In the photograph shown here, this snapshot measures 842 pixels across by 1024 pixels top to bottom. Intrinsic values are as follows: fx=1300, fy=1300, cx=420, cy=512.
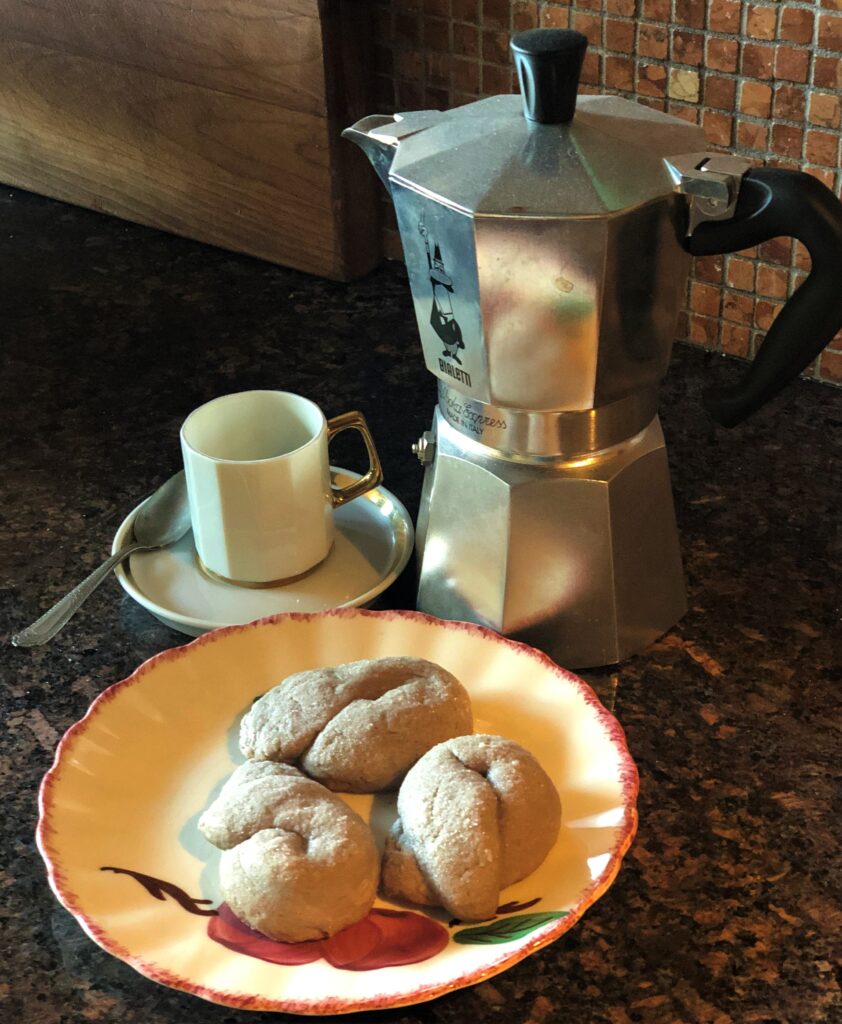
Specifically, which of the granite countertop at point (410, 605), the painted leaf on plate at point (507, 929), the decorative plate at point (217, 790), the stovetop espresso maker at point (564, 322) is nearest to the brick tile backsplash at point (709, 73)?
the granite countertop at point (410, 605)

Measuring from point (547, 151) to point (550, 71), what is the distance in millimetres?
36

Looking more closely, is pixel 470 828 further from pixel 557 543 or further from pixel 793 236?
pixel 793 236

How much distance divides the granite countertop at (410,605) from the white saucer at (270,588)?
0.07ft

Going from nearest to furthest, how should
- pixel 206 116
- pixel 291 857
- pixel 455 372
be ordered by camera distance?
pixel 291 857, pixel 455 372, pixel 206 116

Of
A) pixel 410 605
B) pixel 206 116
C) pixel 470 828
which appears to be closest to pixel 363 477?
pixel 410 605

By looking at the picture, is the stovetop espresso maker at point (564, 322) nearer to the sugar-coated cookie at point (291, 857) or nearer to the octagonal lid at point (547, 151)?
the octagonal lid at point (547, 151)

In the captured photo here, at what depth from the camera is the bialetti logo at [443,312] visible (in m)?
0.62

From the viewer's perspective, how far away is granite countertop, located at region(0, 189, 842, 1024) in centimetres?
55

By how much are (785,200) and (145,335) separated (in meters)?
0.63

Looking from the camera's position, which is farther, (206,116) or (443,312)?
(206,116)

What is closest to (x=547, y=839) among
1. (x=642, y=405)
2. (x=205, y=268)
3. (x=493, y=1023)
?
(x=493, y=1023)

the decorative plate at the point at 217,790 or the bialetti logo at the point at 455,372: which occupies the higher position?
the bialetti logo at the point at 455,372

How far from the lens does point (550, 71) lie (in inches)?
23.4

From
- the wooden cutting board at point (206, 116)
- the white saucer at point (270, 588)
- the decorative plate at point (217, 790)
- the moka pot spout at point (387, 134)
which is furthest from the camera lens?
the wooden cutting board at point (206, 116)
